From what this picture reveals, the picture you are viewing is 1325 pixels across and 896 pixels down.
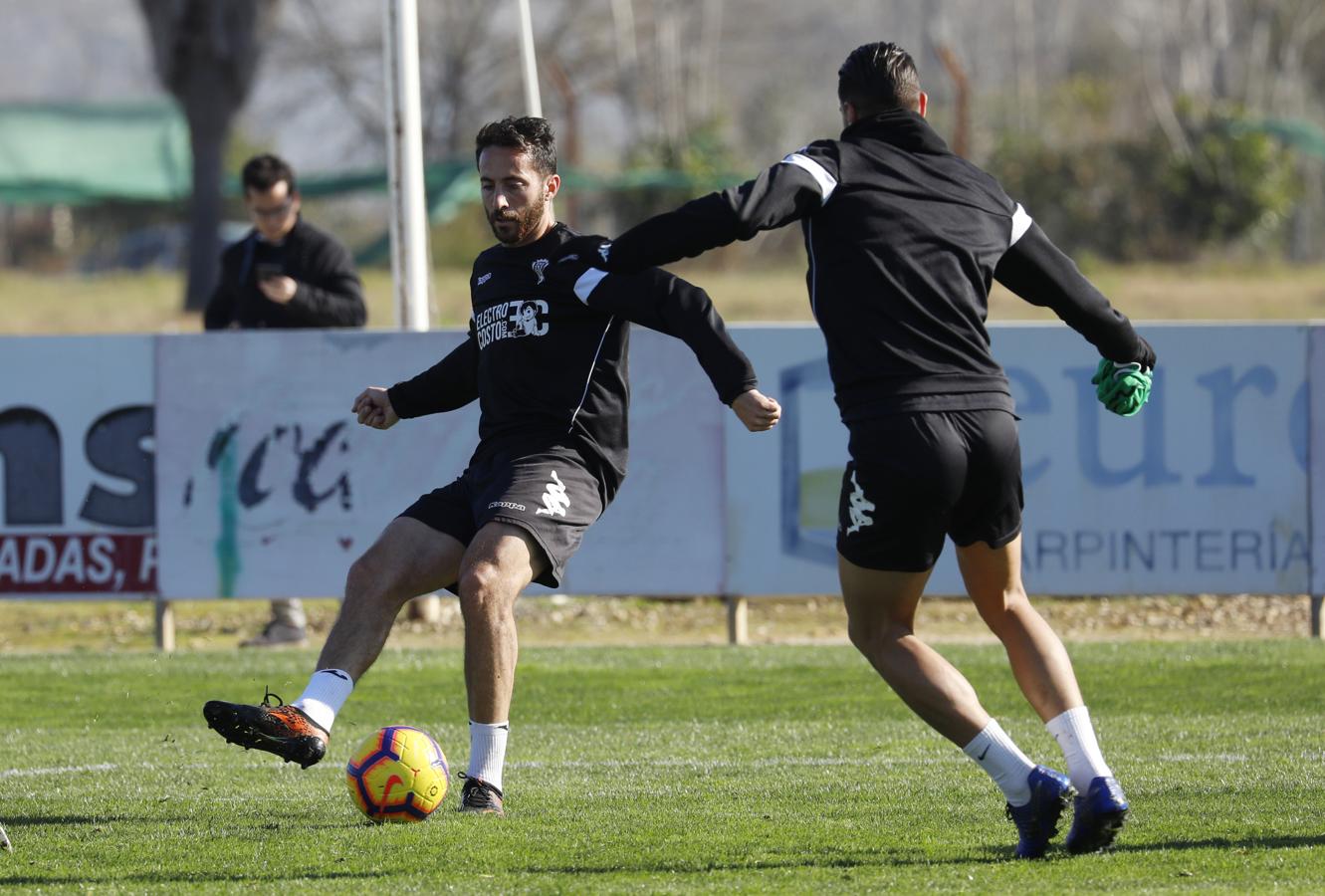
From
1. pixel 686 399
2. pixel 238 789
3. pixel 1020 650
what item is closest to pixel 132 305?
pixel 686 399

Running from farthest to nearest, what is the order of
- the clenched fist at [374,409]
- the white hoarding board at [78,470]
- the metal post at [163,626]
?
the metal post at [163,626] → the white hoarding board at [78,470] → the clenched fist at [374,409]

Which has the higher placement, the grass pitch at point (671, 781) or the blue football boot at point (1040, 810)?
the blue football boot at point (1040, 810)

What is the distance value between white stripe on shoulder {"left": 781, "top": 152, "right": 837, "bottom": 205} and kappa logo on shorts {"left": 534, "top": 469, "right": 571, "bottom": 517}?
4.61 ft

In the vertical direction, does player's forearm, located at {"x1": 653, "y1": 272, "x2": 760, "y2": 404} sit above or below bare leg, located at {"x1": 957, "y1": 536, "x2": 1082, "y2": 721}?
above

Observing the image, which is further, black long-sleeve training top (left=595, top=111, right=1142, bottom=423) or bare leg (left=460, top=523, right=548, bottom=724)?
bare leg (left=460, top=523, right=548, bottom=724)

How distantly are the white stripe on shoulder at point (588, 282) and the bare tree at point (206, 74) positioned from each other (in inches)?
908

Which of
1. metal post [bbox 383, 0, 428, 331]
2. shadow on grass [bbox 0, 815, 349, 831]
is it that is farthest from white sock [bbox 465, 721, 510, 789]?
metal post [bbox 383, 0, 428, 331]

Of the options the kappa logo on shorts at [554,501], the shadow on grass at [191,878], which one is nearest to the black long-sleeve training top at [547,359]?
the kappa logo on shorts at [554,501]

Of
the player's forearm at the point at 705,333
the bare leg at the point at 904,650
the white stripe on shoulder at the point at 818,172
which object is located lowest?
the bare leg at the point at 904,650

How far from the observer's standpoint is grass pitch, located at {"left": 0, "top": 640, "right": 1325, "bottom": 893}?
502 cm

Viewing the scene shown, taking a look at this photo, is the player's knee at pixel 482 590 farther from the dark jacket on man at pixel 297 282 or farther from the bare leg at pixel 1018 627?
the dark jacket on man at pixel 297 282

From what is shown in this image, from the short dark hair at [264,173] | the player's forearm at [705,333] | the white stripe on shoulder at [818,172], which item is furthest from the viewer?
the short dark hair at [264,173]

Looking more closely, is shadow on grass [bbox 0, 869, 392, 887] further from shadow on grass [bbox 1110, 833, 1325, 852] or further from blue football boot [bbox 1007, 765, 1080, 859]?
shadow on grass [bbox 1110, 833, 1325, 852]

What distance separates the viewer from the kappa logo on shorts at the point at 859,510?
491 cm
